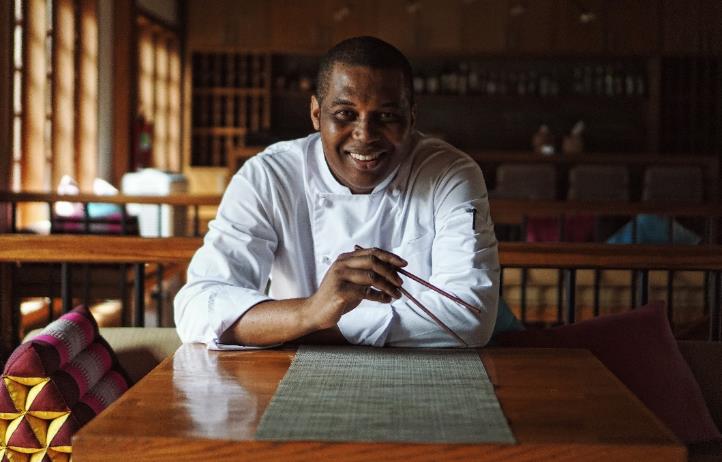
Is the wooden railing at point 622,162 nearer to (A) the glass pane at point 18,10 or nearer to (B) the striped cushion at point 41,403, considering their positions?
(A) the glass pane at point 18,10

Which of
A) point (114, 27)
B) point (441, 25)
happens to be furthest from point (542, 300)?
point (441, 25)

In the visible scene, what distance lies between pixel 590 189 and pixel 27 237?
6.26m

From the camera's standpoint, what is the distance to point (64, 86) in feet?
24.1

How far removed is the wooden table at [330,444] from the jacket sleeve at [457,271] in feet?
0.79

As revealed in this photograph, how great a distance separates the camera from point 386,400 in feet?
4.07

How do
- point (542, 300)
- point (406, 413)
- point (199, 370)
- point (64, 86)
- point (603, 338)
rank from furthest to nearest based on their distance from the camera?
1. point (64, 86)
2. point (542, 300)
3. point (603, 338)
4. point (199, 370)
5. point (406, 413)

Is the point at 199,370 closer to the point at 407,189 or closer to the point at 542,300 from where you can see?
the point at 407,189

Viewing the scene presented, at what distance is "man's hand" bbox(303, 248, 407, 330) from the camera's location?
1.48 m

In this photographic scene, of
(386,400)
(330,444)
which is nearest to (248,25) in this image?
(386,400)

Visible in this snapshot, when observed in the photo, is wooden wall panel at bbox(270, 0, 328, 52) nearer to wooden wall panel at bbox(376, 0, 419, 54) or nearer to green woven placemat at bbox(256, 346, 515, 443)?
wooden wall panel at bbox(376, 0, 419, 54)

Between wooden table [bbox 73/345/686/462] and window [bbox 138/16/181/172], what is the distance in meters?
8.03

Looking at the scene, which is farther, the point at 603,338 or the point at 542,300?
the point at 542,300

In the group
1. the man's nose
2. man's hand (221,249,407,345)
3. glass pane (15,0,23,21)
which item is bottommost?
man's hand (221,249,407,345)

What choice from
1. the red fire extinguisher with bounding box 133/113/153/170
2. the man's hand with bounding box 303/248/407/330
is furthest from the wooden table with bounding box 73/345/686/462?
the red fire extinguisher with bounding box 133/113/153/170
